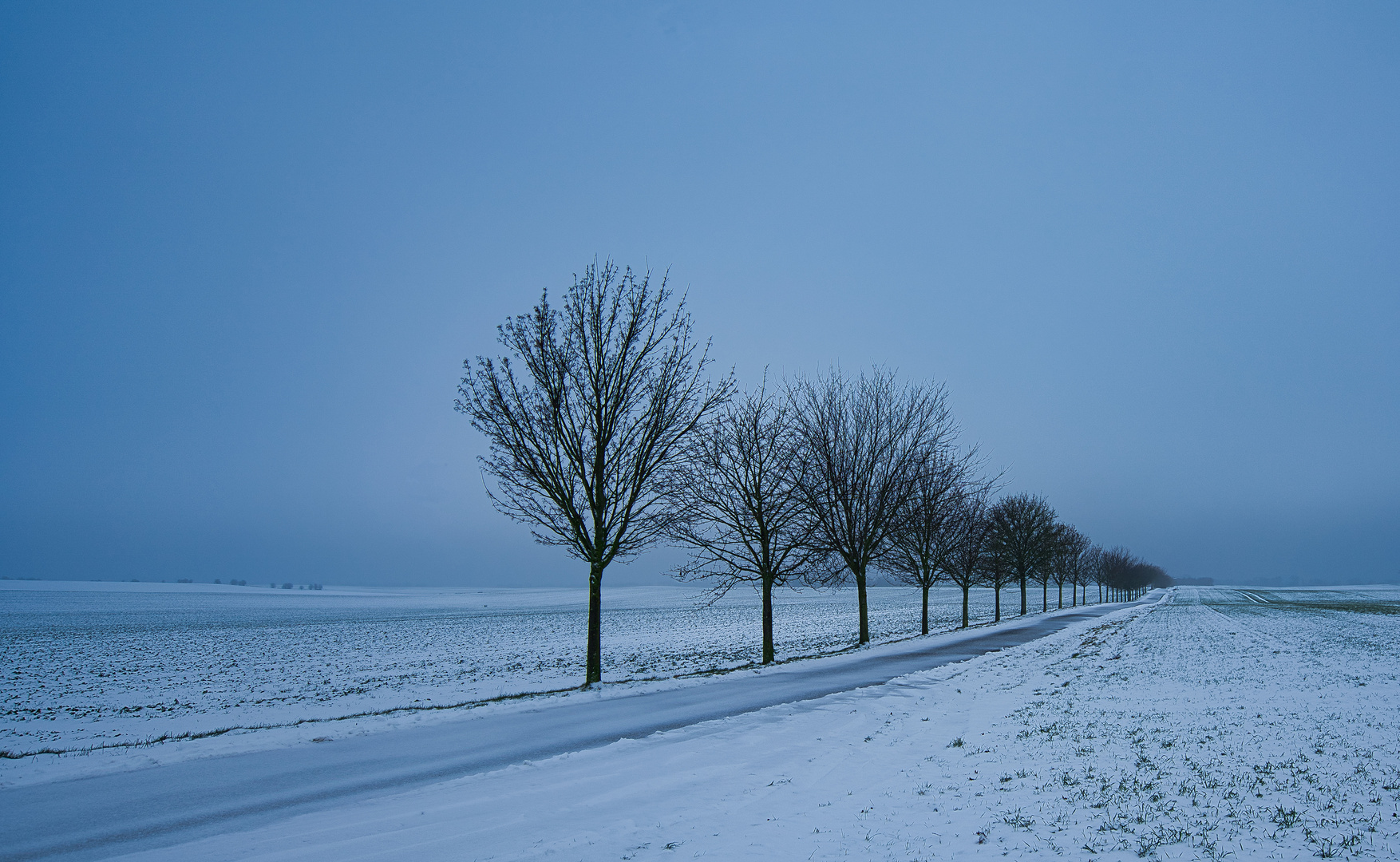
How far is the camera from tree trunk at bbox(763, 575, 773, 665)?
18.6 meters

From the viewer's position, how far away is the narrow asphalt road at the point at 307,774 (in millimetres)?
5719

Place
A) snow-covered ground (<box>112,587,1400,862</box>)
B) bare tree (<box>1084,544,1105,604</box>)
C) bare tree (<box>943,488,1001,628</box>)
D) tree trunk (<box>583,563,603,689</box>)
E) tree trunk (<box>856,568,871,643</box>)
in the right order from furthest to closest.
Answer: bare tree (<box>1084,544,1105,604</box>) → bare tree (<box>943,488,1001,628</box>) → tree trunk (<box>856,568,871,643</box>) → tree trunk (<box>583,563,603,689</box>) → snow-covered ground (<box>112,587,1400,862</box>)

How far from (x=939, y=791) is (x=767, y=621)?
1298cm

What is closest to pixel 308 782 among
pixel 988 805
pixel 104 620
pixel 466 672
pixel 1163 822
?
pixel 988 805

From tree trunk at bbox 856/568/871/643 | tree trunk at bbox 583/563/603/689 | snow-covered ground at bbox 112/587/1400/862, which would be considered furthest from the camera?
tree trunk at bbox 856/568/871/643

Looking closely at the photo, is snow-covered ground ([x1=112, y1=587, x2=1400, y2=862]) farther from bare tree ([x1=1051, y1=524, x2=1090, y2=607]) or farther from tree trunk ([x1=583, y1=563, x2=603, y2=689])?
bare tree ([x1=1051, y1=524, x2=1090, y2=607])

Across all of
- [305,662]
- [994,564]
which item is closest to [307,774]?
[305,662]

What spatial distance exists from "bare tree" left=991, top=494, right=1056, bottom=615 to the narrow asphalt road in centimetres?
2896

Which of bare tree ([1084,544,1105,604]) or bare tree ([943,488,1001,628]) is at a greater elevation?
bare tree ([943,488,1001,628])

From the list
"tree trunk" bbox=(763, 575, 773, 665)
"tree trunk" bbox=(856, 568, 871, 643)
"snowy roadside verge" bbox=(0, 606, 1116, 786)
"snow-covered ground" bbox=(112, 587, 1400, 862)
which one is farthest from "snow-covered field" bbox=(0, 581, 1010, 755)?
"snow-covered ground" bbox=(112, 587, 1400, 862)

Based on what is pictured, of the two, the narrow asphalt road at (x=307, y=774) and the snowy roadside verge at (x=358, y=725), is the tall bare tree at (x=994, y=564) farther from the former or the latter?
the narrow asphalt road at (x=307, y=774)

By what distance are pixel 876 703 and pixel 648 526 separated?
6.84 meters

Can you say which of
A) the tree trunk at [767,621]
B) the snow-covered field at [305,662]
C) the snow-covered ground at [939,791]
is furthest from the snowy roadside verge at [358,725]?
the snow-covered ground at [939,791]

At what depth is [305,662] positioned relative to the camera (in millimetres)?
25328
